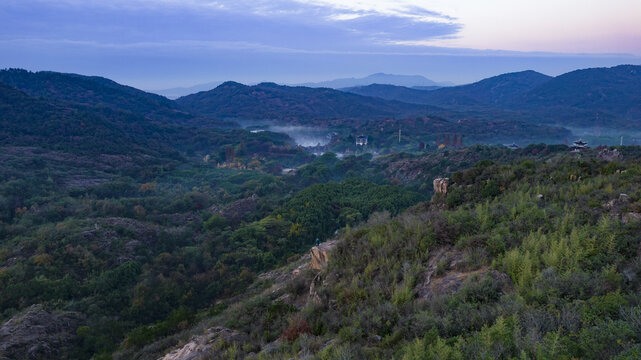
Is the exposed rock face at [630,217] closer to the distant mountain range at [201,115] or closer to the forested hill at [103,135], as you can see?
the forested hill at [103,135]

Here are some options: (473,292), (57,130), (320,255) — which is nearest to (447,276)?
(473,292)

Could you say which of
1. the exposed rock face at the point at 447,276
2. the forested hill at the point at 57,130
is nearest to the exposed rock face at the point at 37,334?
the exposed rock face at the point at 447,276

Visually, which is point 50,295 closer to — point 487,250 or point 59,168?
point 487,250

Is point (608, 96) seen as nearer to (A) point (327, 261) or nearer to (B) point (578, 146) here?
(B) point (578, 146)

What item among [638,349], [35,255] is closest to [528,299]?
[638,349]

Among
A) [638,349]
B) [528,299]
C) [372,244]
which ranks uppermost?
[638,349]

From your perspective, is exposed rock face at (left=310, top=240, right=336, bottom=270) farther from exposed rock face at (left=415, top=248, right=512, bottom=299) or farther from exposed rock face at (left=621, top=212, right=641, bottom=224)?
exposed rock face at (left=621, top=212, right=641, bottom=224)
